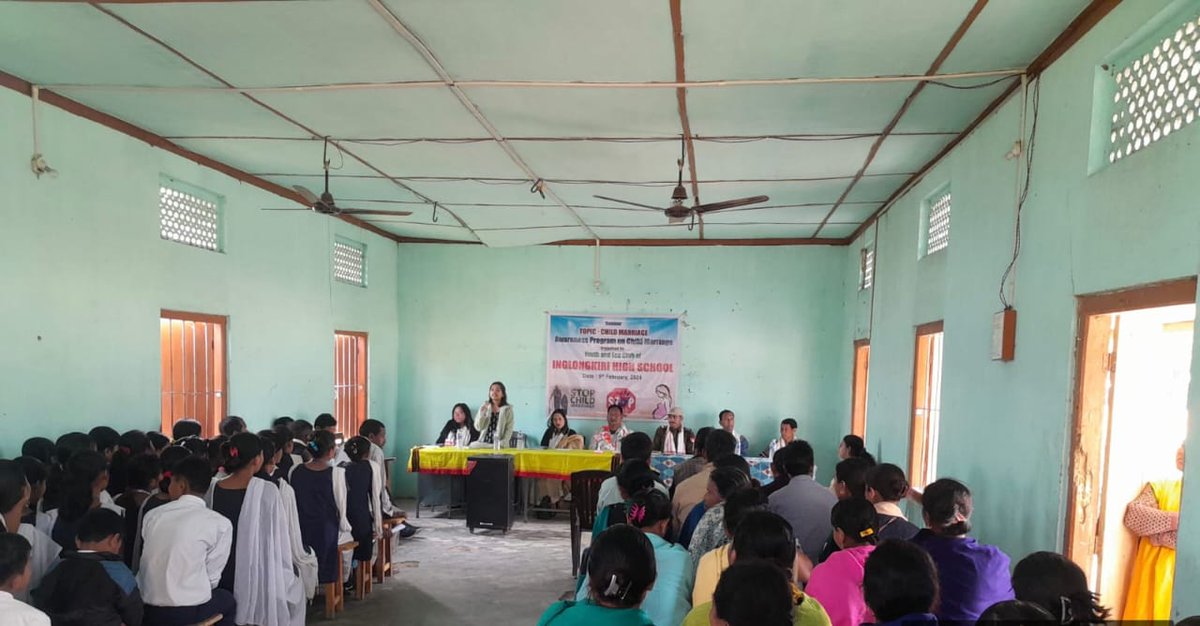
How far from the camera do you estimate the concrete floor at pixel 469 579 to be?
4648mm

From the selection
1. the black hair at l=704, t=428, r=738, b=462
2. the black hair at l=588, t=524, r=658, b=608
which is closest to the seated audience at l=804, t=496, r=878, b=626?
the black hair at l=588, t=524, r=658, b=608

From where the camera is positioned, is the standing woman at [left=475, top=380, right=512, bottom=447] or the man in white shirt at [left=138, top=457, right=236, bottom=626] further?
the standing woman at [left=475, top=380, right=512, bottom=447]

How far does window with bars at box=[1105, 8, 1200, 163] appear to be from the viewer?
2281 mm

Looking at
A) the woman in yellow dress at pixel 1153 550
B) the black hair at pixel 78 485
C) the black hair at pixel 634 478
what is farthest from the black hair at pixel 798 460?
the black hair at pixel 78 485

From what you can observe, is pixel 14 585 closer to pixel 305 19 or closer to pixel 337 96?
pixel 305 19

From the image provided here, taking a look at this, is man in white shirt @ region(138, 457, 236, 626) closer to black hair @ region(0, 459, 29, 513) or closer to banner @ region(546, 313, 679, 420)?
black hair @ region(0, 459, 29, 513)

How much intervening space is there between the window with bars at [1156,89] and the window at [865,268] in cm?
442

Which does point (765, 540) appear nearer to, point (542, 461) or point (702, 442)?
point (702, 442)

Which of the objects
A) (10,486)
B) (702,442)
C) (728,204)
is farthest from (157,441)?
(728,204)

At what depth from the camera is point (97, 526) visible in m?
2.58

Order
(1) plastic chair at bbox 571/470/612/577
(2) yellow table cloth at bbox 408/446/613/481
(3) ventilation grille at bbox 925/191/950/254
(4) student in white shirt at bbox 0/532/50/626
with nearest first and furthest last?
(4) student in white shirt at bbox 0/532/50/626 < (3) ventilation grille at bbox 925/191/950/254 < (1) plastic chair at bbox 571/470/612/577 < (2) yellow table cloth at bbox 408/446/613/481

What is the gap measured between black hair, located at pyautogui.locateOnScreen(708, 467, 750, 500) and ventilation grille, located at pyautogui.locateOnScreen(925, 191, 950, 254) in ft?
8.41

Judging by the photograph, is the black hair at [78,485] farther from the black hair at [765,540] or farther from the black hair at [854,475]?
the black hair at [854,475]

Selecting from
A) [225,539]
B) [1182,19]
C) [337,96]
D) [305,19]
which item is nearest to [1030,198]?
[1182,19]
